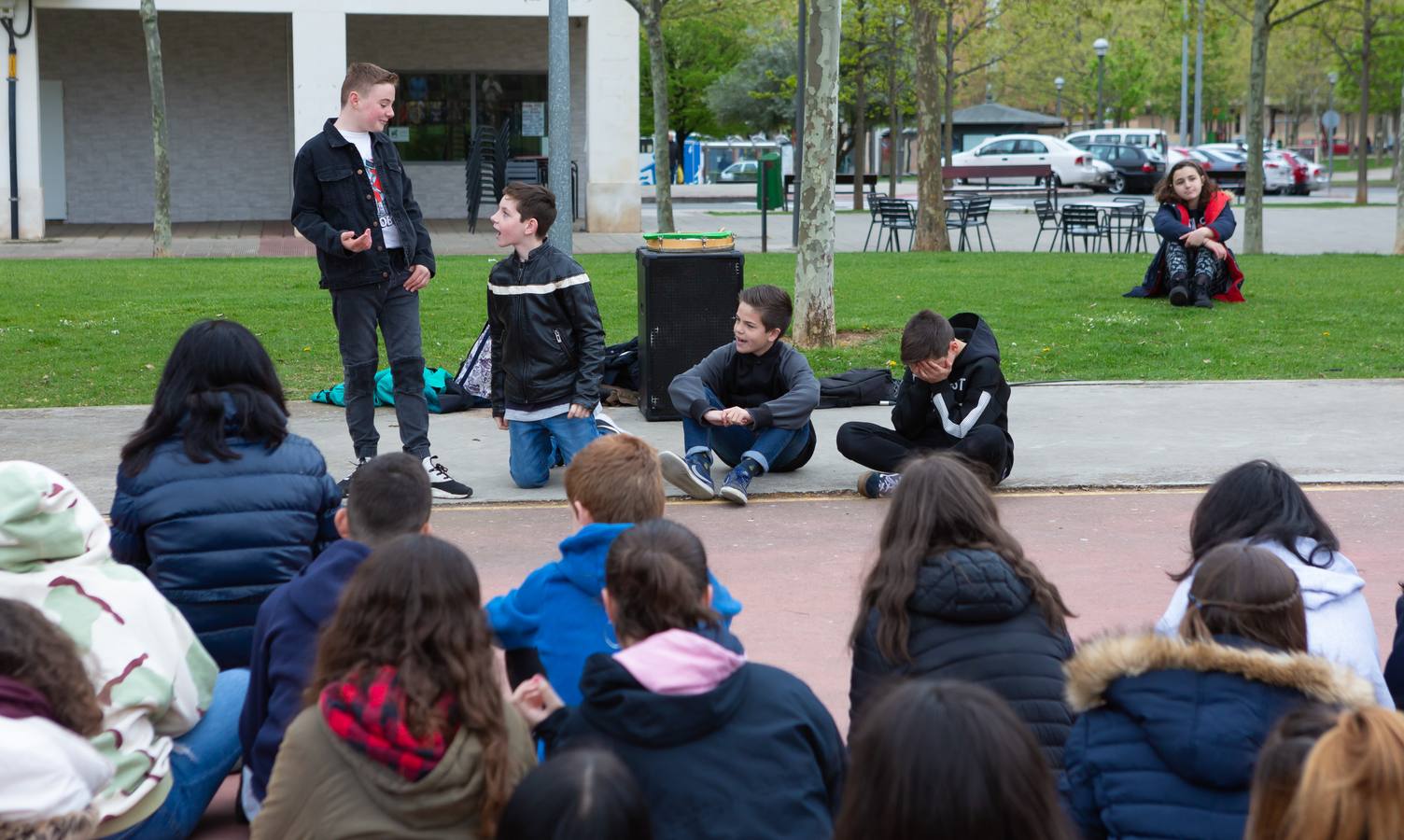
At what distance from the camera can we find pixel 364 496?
4.05m

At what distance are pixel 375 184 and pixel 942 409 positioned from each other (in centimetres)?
308

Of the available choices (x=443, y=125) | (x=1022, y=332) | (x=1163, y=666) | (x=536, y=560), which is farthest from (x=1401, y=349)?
(x=443, y=125)

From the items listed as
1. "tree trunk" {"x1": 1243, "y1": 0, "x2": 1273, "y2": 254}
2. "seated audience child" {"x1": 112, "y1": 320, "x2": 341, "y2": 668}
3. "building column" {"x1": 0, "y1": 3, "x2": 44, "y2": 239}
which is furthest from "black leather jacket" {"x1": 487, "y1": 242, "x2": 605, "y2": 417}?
"building column" {"x1": 0, "y1": 3, "x2": 44, "y2": 239}

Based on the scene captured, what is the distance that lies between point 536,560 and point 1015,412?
Answer: 4.36m

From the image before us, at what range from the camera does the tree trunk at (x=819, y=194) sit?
1251 centimetres

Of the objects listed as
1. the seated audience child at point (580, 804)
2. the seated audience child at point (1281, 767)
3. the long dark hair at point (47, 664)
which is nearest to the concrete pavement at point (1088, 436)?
Result: the long dark hair at point (47, 664)

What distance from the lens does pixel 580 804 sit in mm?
2428

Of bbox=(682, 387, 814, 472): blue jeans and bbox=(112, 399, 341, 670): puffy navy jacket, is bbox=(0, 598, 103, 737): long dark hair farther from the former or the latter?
bbox=(682, 387, 814, 472): blue jeans

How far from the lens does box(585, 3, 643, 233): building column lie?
2683cm

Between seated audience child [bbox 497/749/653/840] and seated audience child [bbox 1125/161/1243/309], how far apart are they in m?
12.8

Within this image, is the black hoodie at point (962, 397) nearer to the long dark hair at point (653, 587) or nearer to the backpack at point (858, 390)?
the backpack at point (858, 390)

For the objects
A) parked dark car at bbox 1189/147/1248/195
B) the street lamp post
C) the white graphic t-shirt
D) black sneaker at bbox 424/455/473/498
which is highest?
the street lamp post

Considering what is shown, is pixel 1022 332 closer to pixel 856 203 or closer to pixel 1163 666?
pixel 1163 666

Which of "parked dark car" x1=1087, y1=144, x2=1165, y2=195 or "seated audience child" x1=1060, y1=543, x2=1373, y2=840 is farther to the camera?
"parked dark car" x1=1087, y1=144, x2=1165, y2=195
